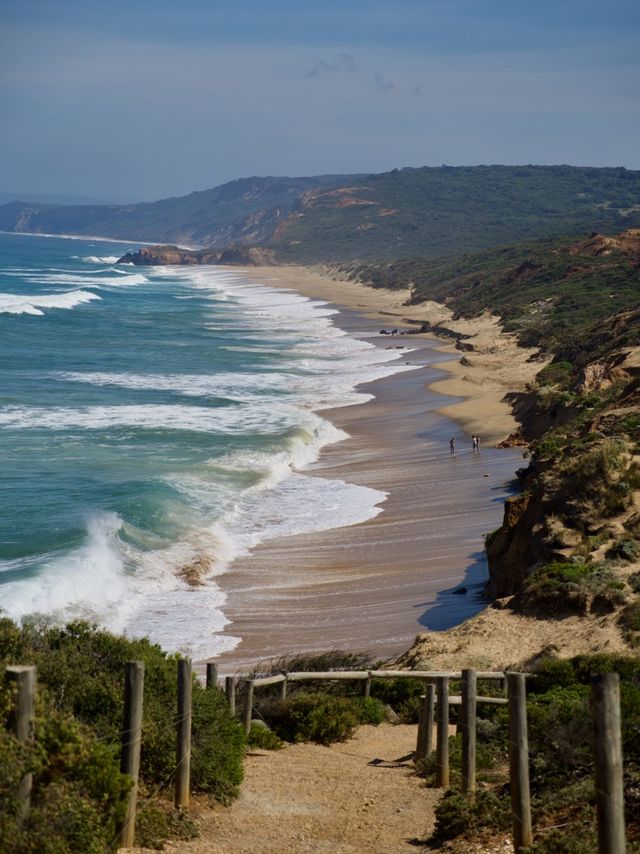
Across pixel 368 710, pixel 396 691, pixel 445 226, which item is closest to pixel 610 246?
pixel 396 691

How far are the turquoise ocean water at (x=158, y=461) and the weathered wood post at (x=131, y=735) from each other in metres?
8.87

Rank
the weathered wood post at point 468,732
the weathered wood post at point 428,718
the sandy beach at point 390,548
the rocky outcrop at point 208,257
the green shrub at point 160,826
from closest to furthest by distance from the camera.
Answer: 1. the green shrub at point 160,826
2. the weathered wood post at point 468,732
3. the weathered wood post at point 428,718
4. the sandy beach at point 390,548
5. the rocky outcrop at point 208,257

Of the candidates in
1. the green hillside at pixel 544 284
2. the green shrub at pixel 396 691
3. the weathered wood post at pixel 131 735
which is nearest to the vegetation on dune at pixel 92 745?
the weathered wood post at pixel 131 735

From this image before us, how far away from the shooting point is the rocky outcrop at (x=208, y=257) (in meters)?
159

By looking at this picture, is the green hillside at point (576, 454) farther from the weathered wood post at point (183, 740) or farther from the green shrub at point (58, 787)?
the green shrub at point (58, 787)

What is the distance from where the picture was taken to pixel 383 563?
20.5m

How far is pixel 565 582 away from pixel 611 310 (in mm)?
48938

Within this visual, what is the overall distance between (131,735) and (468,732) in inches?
114

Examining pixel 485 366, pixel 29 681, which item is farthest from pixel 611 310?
pixel 29 681

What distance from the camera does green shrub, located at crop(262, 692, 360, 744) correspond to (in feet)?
37.4

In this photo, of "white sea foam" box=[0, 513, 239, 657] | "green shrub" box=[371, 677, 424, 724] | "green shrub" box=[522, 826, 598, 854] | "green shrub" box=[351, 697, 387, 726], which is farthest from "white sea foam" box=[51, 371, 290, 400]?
"green shrub" box=[522, 826, 598, 854]

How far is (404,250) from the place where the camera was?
6240 inches

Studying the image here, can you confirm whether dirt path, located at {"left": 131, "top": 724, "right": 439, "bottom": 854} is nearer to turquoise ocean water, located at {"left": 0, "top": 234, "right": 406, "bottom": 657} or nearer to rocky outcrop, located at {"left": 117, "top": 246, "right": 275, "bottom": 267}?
turquoise ocean water, located at {"left": 0, "top": 234, "right": 406, "bottom": 657}

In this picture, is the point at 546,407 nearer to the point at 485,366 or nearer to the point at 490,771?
the point at 485,366
